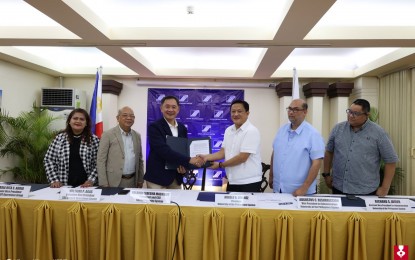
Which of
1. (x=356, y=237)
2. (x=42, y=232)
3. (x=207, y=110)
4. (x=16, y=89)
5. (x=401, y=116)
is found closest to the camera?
(x=356, y=237)

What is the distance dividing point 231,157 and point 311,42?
1.80 meters

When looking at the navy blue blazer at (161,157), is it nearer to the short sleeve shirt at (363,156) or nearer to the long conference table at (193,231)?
the long conference table at (193,231)

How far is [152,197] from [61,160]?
1.08 metres

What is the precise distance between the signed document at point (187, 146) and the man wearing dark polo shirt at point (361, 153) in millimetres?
1081

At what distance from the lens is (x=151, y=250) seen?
1.32 metres

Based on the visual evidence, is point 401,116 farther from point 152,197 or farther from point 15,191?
point 15,191

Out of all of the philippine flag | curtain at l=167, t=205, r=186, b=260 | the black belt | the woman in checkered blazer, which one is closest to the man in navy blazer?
the black belt

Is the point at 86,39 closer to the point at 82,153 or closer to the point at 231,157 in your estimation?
the point at 82,153

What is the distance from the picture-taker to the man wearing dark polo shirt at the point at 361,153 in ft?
6.41

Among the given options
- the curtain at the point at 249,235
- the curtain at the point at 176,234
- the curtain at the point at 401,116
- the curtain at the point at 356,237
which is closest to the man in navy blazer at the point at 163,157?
the curtain at the point at 176,234

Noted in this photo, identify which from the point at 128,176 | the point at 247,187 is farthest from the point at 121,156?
the point at 247,187

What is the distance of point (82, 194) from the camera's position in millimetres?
1449

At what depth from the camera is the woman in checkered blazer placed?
2066 millimetres

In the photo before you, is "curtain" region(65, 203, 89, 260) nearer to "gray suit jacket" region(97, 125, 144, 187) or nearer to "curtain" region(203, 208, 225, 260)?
"curtain" region(203, 208, 225, 260)
